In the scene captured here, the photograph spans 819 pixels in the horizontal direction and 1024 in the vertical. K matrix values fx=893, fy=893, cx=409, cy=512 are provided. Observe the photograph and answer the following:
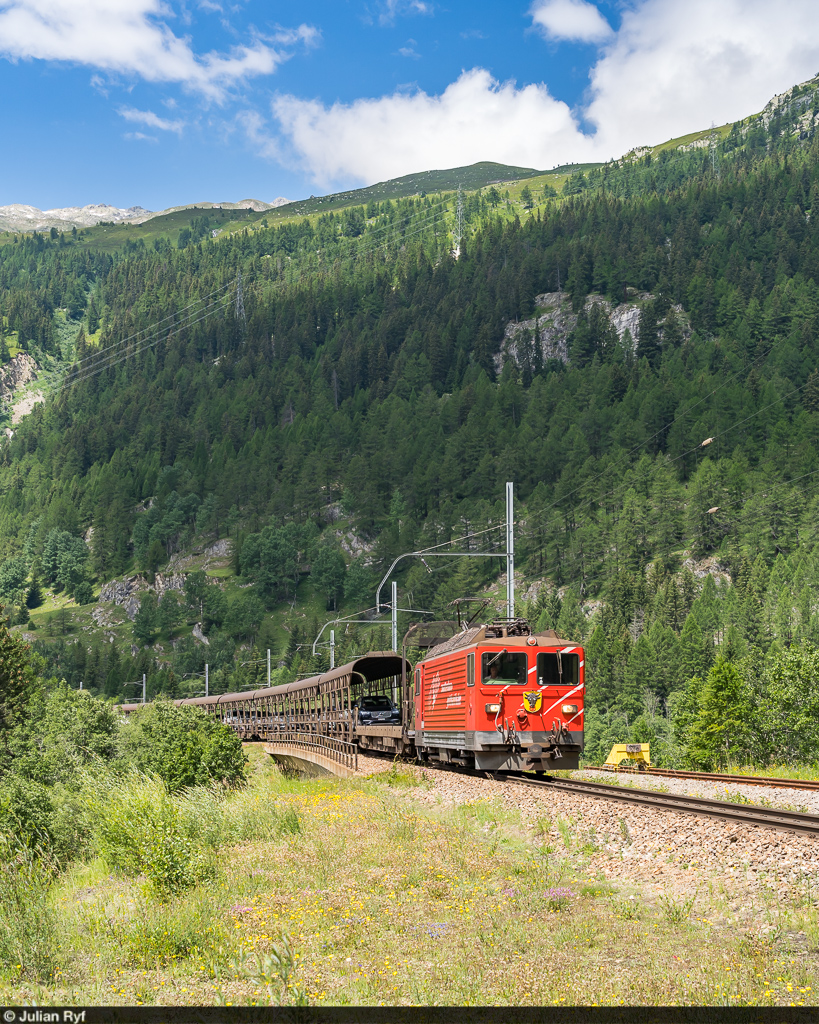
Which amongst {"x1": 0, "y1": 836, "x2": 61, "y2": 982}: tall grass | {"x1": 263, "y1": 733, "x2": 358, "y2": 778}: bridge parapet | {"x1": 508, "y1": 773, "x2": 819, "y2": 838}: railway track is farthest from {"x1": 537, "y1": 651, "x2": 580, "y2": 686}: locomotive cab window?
{"x1": 0, "y1": 836, "x2": 61, "y2": 982}: tall grass

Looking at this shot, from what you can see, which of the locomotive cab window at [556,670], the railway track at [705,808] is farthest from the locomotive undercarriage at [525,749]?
the locomotive cab window at [556,670]

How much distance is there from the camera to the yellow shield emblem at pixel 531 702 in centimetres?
2370

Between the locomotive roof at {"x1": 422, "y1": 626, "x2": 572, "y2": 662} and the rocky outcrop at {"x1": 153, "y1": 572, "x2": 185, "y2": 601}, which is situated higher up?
the rocky outcrop at {"x1": 153, "y1": 572, "x2": 185, "y2": 601}

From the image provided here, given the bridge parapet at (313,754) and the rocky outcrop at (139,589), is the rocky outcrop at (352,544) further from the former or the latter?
the bridge parapet at (313,754)

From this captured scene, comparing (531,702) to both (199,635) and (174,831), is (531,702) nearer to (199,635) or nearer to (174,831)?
(174,831)

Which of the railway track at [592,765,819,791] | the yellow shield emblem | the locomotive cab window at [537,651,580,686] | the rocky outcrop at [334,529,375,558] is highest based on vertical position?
the rocky outcrop at [334,529,375,558]

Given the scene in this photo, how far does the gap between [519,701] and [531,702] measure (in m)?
0.32

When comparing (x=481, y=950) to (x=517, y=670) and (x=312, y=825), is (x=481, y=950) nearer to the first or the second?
(x=312, y=825)

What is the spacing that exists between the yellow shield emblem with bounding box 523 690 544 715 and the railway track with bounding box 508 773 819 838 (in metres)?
1.91

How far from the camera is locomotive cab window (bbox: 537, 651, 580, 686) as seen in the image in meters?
24.1

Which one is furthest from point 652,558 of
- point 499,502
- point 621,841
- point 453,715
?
point 621,841

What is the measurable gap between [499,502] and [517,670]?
154 meters

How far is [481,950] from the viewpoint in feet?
30.4

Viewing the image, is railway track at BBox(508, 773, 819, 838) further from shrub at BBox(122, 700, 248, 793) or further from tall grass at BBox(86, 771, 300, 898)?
shrub at BBox(122, 700, 248, 793)
